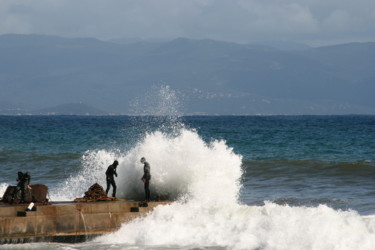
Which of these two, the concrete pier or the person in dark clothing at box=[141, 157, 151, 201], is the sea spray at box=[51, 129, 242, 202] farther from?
the concrete pier

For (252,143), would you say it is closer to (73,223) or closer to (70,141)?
(70,141)

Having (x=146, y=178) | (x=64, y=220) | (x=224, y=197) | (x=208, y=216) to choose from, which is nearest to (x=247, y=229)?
(x=208, y=216)

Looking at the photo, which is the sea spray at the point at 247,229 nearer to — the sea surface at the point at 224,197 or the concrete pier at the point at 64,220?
the sea surface at the point at 224,197

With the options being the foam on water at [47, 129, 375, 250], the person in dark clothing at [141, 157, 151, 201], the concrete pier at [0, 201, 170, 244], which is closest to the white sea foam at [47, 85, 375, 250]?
the foam on water at [47, 129, 375, 250]

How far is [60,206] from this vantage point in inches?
956

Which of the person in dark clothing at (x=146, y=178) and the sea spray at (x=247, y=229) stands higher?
the person in dark clothing at (x=146, y=178)

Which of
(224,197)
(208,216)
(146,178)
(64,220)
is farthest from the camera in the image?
(224,197)

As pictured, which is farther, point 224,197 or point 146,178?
point 224,197

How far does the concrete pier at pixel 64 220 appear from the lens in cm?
2342

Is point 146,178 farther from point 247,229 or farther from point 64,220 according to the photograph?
point 247,229

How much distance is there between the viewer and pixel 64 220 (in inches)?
951

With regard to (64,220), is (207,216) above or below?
below

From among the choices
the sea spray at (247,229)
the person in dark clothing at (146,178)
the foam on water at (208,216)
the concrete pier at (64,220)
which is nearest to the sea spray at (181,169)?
the foam on water at (208,216)

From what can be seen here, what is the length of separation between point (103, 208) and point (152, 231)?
1897 mm
